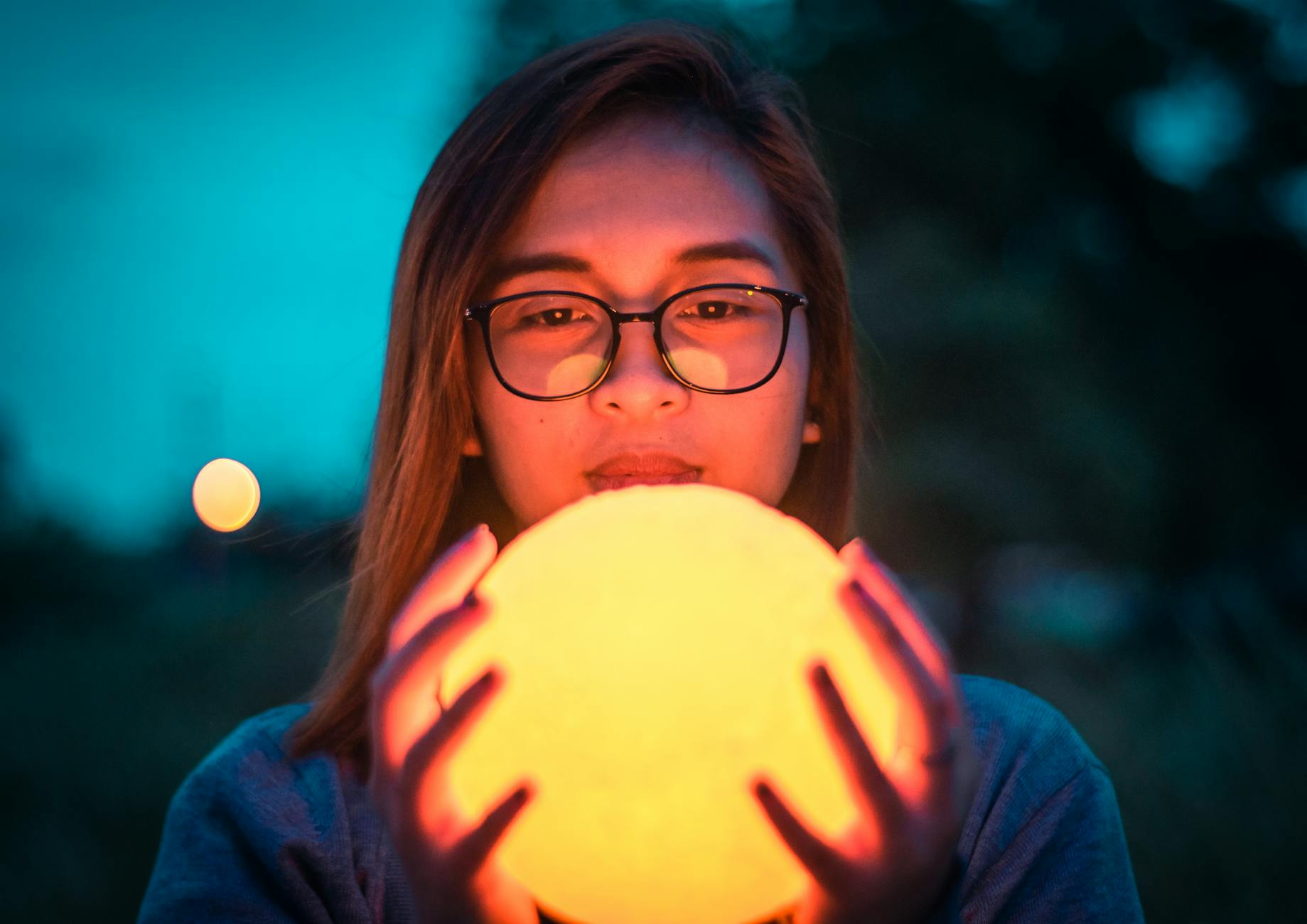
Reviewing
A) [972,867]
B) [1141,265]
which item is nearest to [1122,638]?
[1141,265]

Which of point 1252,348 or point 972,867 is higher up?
point 1252,348

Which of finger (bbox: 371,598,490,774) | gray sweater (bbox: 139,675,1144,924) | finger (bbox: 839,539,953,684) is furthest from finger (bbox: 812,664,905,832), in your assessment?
gray sweater (bbox: 139,675,1144,924)

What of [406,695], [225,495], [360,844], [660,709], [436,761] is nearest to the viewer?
[660,709]

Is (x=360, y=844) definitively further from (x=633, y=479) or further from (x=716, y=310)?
(x=716, y=310)

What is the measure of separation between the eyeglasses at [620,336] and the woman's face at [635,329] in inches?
1.0

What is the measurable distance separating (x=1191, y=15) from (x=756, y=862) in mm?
5479

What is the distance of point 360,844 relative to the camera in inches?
69.1

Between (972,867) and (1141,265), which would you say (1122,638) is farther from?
(972,867)

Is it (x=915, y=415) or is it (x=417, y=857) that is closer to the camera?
(x=417, y=857)

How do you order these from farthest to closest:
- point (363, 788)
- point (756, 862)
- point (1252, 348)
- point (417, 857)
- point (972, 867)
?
point (1252, 348)
point (363, 788)
point (972, 867)
point (417, 857)
point (756, 862)

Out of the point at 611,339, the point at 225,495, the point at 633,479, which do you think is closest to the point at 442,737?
the point at 633,479

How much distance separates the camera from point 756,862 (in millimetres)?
996

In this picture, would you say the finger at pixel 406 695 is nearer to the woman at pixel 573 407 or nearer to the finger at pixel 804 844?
the woman at pixel 573 407

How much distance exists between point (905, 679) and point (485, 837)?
0.53m
